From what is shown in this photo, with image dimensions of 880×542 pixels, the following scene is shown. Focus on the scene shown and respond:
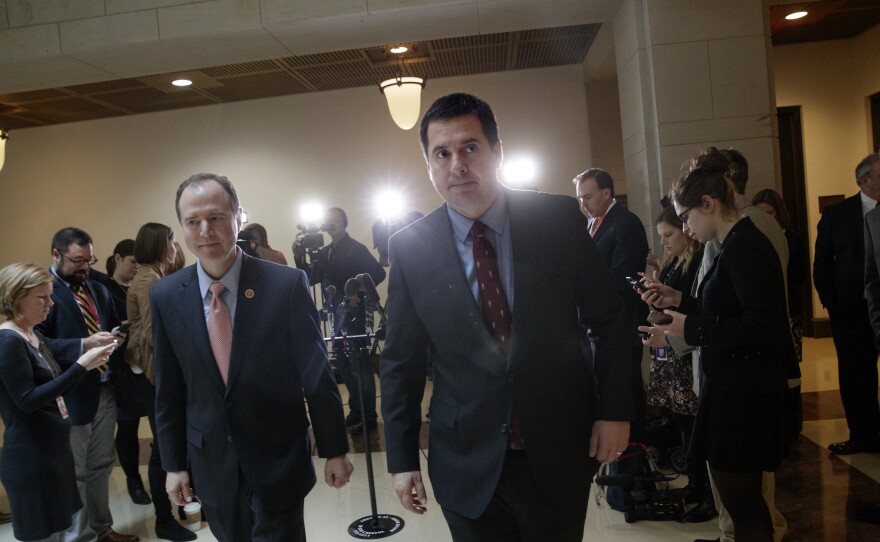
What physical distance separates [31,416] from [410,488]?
200 cm

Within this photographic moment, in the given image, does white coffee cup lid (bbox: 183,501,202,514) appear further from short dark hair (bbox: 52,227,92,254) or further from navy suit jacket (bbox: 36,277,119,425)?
short dark hair (bbox: 52,227,92,254)

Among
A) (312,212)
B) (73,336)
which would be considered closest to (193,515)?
(73,336)

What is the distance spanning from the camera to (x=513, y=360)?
1.54m

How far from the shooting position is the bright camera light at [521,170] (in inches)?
310

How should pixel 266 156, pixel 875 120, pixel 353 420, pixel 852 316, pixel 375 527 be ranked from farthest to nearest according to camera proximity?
pixel 266 156, pixel 875 120, pixel 353 420, pixel 852 316, pixel 375 527

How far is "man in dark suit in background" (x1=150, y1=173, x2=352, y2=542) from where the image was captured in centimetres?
189

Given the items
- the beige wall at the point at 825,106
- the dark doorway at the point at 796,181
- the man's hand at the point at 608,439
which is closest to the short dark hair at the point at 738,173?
the man's hand at the point at 608,439

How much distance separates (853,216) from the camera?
158 inches

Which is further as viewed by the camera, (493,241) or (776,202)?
(776,202)

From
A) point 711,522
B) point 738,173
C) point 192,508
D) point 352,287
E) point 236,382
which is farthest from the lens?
point 192,508

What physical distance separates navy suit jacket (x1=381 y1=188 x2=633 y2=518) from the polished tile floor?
5.82 feet

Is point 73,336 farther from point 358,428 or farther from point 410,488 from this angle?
point 410,488

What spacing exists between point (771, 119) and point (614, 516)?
2.70 meters

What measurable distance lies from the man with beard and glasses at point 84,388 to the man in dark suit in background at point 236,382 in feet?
5.34
